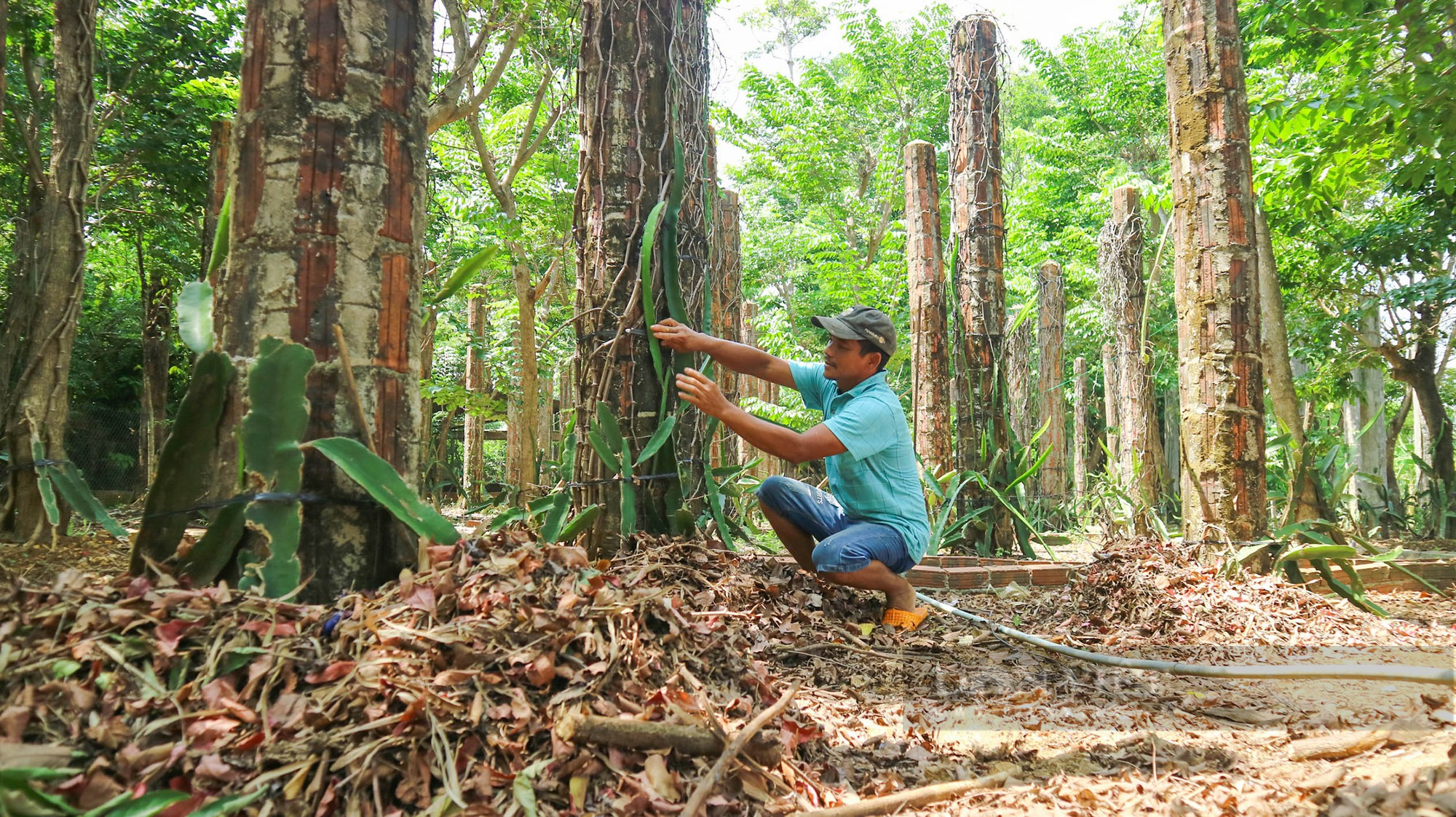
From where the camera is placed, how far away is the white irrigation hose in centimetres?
214

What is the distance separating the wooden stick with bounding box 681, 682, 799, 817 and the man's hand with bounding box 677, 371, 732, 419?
1.26 meters

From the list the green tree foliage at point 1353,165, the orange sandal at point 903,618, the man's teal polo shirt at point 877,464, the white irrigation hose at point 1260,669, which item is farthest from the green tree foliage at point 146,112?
the green tree foliage at point 1353,165

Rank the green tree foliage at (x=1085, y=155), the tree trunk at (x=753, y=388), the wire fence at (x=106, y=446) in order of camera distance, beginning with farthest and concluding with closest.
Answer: the green tree foliage at (x=1085, y=155), the wire fence at (x=106, y=446), the tree trunk at (x=753, y=388)

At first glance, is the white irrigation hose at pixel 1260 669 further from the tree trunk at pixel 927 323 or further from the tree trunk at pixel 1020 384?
the tree trunk at pixel 1020 384

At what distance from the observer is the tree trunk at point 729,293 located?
775cm

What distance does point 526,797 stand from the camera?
4.65 ft

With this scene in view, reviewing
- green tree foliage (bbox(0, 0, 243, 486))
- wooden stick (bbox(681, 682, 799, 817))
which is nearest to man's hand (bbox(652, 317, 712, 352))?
wooden stick (bbox(681, 682, 799, 817))

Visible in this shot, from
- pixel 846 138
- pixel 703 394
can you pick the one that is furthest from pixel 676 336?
pixel 846 138

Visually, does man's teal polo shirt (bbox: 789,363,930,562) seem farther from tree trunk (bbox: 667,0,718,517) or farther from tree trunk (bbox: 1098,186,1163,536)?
tree trunk (bbox: 1098,186,1163,536)

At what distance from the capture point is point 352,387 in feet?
5.82

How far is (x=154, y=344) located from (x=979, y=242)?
1097 centimetres

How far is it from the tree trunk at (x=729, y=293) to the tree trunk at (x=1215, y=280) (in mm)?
3738

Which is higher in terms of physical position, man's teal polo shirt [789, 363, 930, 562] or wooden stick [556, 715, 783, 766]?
man's teal polo shirt [789, 363, 930, 562]

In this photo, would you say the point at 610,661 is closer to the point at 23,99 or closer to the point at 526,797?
the point at 526,797
